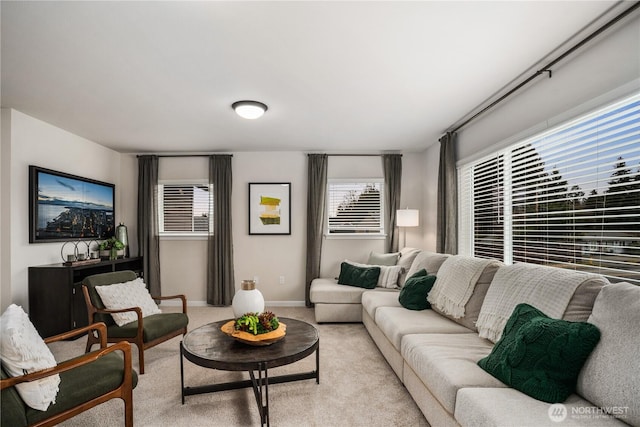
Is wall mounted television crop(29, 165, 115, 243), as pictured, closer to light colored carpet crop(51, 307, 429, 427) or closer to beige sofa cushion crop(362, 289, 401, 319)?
light colored carpet crop(51, 307, 429, 427)

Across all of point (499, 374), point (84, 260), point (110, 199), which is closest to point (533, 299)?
point (499, 374)

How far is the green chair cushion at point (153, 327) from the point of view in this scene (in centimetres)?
318

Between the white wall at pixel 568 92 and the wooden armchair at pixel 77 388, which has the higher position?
the white wall at pixel 568 92

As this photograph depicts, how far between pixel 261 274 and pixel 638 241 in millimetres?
4694

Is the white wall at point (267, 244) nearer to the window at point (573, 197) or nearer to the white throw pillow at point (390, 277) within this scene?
the white throw pillow at point (390, 277)

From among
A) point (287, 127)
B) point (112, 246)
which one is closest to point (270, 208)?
point (287, 127)

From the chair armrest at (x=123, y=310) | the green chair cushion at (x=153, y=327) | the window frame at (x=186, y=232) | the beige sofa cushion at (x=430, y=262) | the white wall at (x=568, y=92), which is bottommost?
the green chair cushion at (x=153, y=327)

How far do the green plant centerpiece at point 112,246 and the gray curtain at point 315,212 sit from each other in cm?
273

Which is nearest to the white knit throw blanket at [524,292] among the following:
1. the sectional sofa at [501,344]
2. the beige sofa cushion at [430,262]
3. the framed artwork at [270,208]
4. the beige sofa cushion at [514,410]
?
the sectional sofa at [501,344]

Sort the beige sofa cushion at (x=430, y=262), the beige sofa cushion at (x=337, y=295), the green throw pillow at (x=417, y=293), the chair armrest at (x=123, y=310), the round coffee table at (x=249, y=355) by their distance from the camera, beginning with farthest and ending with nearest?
1. the beige sofa cushion at (x=337, y=295)
2. the beige sofa cushion at (x=430, y=262)
3. the green throw pillow at (x=417, y=293)
4. the chair armrest at (x=123, y=310)
5. the round coffee table at (x=249, y=355)

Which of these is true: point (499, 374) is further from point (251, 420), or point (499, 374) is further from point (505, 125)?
point (505, 125)

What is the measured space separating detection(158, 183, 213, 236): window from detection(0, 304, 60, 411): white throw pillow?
385 cm

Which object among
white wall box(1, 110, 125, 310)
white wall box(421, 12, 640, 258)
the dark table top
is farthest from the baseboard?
white wall box(421, 12, 640, 258)

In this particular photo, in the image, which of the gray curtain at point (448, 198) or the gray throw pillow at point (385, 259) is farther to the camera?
the gray throw pillow at point (385, 259)
